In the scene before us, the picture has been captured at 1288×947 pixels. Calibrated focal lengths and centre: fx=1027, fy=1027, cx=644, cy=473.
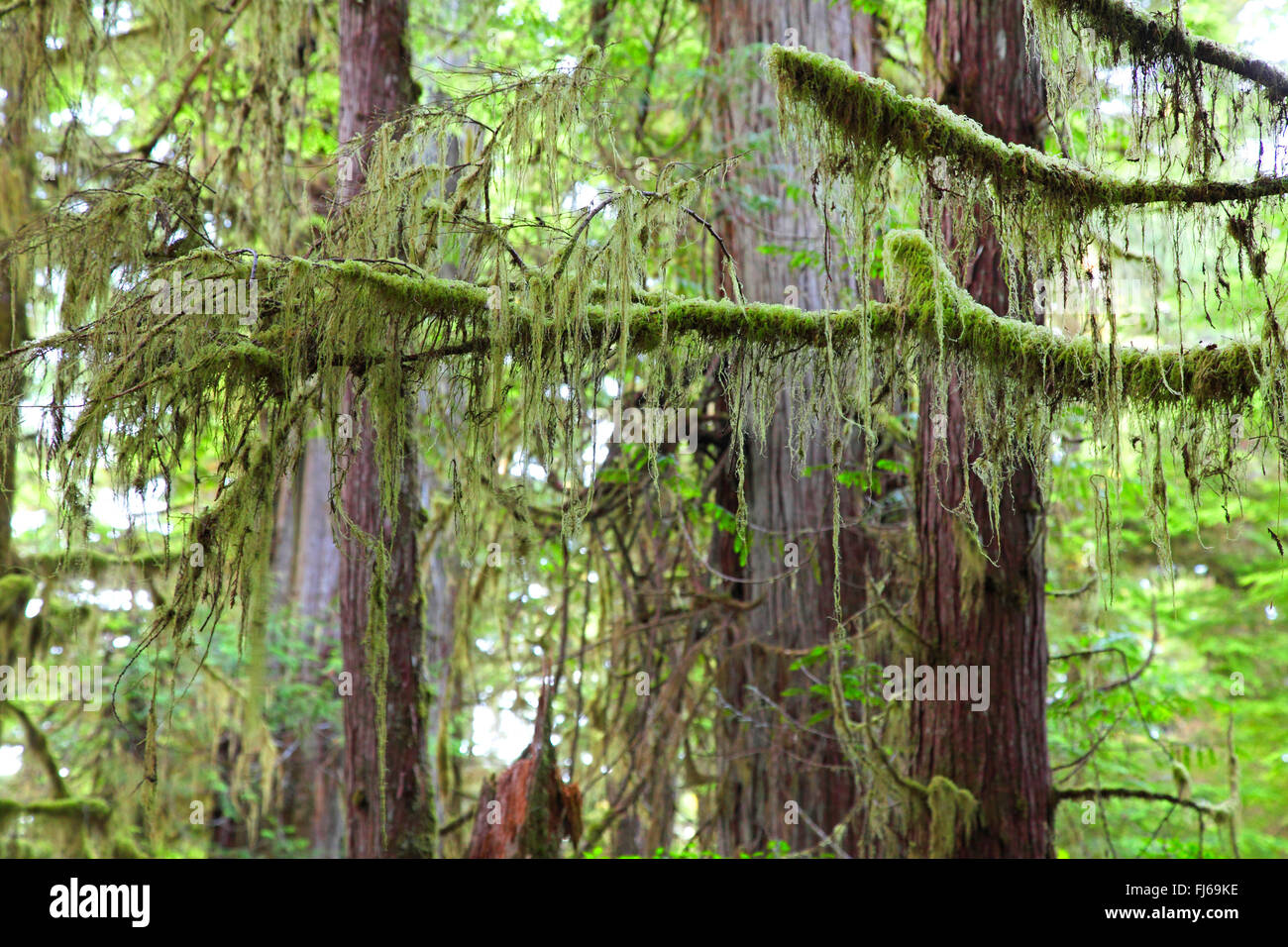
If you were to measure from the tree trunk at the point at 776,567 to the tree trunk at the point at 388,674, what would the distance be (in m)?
1.93

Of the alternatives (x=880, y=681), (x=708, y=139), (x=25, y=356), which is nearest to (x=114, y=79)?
(x=708, y=139)

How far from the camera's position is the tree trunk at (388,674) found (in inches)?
212

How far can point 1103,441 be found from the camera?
336cm

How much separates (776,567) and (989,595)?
219cm

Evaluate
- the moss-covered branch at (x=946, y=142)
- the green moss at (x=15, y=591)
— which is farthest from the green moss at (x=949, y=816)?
the green moss at (x=15, y=591)

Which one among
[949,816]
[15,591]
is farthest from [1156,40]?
[15,591]

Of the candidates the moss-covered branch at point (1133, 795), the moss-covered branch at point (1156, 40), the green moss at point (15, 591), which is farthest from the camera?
the green moss at point (15, 591)

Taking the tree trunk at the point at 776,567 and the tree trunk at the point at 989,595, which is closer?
the tree trunk at the point at 989,595

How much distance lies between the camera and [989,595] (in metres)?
4.60

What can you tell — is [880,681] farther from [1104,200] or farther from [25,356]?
[25,356]

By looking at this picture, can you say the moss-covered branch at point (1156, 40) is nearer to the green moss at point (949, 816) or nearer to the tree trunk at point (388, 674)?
the green moss at point (949, 816)
